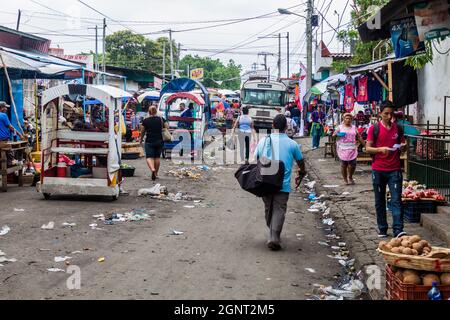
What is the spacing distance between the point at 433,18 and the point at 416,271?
15.7ft

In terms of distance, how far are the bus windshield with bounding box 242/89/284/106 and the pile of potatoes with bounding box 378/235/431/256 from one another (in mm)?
31944

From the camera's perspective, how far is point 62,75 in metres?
21.5

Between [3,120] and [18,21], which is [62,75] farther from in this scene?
[18,21]

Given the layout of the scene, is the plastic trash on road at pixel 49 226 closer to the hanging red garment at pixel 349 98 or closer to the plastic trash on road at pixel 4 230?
the plastic trash on road at pixel 4 230

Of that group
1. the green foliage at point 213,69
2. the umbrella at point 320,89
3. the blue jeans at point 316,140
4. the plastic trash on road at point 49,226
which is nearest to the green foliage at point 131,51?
the green foliage at point 213,69

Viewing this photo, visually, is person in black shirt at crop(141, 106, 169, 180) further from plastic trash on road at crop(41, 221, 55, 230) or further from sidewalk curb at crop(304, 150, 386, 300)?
plastic trash on road at crop(41, 221, 55, 230)

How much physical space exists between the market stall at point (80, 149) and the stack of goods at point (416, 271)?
777 centimetres

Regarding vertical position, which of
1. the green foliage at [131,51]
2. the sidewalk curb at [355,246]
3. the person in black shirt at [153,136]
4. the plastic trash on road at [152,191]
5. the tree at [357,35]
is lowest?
the sidewalk curb at [355,246]

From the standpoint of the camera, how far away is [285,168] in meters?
9.11

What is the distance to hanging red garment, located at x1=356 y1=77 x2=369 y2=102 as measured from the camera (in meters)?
19.3

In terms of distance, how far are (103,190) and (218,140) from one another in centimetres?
2253

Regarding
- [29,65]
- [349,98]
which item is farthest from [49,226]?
[349,98]

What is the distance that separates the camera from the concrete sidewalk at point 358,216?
842 centimetres

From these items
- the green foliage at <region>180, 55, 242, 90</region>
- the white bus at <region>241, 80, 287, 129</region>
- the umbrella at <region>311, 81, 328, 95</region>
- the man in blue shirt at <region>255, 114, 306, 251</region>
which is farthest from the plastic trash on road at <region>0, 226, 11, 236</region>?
the green foliage at <region>180, 55, 242, 90</region>
